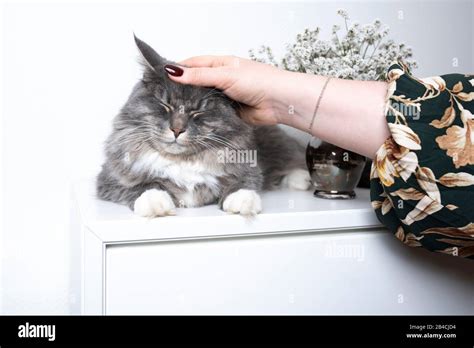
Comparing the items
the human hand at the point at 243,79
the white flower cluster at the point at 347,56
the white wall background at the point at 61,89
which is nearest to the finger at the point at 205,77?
the human hand at the point at 243,79

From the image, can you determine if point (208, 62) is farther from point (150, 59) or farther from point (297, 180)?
point (297, 180)

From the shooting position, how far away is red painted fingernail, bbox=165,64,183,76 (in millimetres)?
1094

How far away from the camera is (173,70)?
3.60 feet

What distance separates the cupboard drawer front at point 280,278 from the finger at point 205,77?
0.34 metres

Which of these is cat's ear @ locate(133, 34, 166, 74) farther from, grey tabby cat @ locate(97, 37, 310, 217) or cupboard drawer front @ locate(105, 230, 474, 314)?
cupboard drawer front @ locate(105, 230, 474, 314)

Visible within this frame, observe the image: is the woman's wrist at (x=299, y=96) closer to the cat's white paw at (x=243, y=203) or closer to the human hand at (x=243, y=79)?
the human hand at (x=243, y=79)

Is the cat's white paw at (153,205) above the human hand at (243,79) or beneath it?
beneath

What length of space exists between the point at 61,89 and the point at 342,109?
0.93 meters

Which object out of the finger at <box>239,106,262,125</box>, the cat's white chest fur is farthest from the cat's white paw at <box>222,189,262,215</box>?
the finger at <box>239,106,262,125</box>

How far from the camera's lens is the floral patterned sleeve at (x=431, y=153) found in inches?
36.8

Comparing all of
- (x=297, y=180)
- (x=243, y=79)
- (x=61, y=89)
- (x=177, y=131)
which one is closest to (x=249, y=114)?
(x=243, y=79)

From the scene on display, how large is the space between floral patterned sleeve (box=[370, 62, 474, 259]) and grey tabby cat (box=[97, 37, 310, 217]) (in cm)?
30
